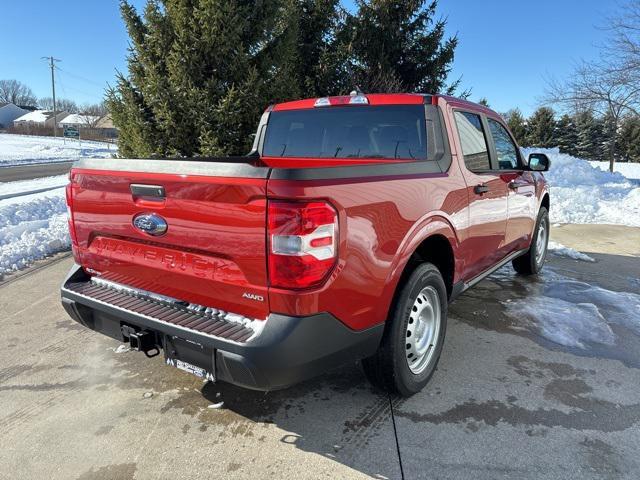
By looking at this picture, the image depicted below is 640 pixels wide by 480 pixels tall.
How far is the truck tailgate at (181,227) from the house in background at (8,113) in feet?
353

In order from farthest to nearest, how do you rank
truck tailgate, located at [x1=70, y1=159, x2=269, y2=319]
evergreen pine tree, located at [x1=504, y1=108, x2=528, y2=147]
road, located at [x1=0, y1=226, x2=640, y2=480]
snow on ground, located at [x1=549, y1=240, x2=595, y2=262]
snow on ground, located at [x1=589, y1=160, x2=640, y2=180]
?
1. evergreen pine tree, located at [x1=504, y1=108, x2=528, y2=147]
2. snow on ground, located at [x1=589, y1=160, x2=640, y2=180]
3. snow on ground, located at [x1=549, y1=240, x2=595, y2=262]
4. road, located at [x1=0, y1=226, x2=640, y2=480]
5. truck tailgate, located at [x1=70, y1=159, x2=269, y2=319]

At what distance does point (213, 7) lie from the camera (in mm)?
8039

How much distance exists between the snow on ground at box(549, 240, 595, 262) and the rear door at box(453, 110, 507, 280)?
3.32m

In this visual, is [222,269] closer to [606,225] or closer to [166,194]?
[166,194]

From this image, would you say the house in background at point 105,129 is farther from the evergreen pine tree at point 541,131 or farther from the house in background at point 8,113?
the evergreen pine tree at point 541,131

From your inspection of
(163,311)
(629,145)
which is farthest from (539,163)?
(629,145)

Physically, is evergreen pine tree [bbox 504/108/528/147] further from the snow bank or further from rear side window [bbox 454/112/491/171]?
rear side window [bbox 454/112/491/171]

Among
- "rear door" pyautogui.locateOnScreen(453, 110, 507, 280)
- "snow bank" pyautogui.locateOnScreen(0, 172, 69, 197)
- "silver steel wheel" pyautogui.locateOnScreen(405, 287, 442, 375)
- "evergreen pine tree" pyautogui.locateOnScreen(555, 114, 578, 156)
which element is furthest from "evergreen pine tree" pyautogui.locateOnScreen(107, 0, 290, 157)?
"evergreen pine tree" pyautogui.locateOnScreen(555, 114, 578, 156)

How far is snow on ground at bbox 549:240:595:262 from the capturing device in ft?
22.2

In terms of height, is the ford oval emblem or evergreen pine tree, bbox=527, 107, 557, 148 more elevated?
evergreen pine tree, bbox=527, 107, 557, 148

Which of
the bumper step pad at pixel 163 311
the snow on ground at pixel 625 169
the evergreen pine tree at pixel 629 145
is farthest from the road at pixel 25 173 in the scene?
the evergreen pine tree at pixel 629 145

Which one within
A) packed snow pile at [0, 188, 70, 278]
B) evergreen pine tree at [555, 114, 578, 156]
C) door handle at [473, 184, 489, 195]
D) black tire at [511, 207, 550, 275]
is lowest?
packed snow pile at [0, 188, 70, 278]

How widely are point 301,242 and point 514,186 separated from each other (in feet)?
10.1

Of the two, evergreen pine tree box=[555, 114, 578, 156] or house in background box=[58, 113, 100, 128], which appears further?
house in background box=[58, 113, 100, 128]
